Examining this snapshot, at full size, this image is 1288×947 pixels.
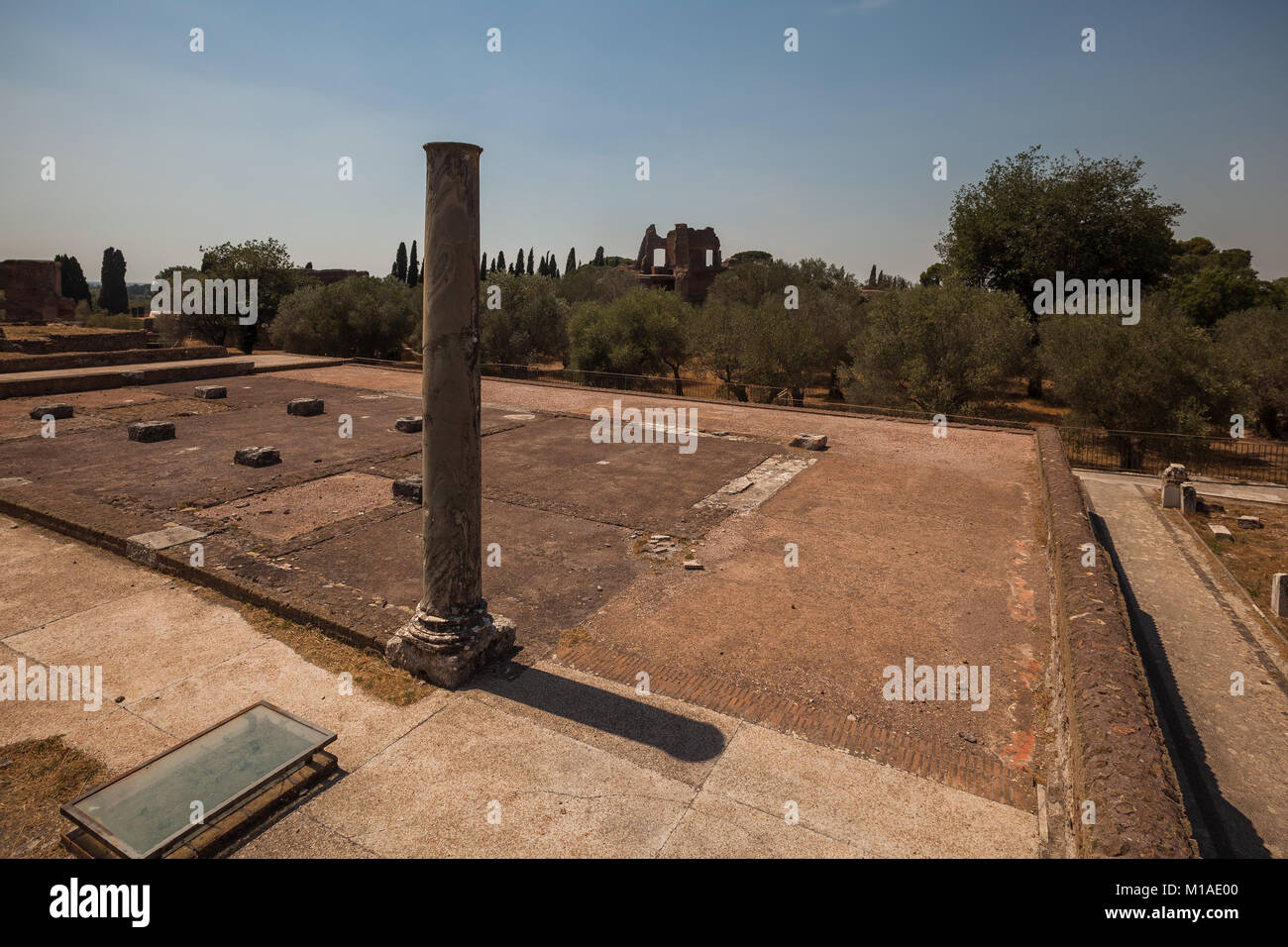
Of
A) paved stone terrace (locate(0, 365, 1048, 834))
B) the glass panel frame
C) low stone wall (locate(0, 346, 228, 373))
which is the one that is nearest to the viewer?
the glass panel frame

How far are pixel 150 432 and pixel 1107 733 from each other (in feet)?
52.5

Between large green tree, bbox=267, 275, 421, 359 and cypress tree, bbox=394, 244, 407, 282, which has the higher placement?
cypress tree, bbox=394, 244, 407, 282

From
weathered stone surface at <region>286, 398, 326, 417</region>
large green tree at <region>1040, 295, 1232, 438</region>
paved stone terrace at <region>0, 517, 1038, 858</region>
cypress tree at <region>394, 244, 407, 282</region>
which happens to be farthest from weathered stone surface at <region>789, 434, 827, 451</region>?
cypress tree at <region>394, 244, 407, 282</region>

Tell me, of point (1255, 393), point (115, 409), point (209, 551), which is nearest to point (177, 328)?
point (115, 409)

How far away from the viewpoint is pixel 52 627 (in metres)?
6.52

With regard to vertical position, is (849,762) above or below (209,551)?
below

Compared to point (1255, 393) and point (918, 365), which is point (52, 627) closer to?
point (918, 365)

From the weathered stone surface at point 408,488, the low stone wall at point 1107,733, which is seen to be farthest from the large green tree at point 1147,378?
the weathered stone surface at point 408,488

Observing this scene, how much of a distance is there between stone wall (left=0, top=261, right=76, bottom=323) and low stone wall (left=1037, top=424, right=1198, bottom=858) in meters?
47.9

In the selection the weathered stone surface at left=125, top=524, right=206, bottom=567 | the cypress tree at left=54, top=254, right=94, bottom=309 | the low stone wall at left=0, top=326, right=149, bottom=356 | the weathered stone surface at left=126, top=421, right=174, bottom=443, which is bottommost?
the weathered stone surface at left=125, top=524, right=206, bottom=567

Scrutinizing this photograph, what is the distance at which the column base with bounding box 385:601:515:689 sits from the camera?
580 centimetres

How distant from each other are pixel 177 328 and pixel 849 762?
42852 millimetres

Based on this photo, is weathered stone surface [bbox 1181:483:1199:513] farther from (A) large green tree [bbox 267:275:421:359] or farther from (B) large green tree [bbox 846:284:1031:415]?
(A) large green tree [bbox 267:275:421:359]

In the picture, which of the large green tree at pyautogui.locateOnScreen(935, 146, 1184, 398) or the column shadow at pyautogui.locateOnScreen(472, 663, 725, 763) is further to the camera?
the large green tree at pyautogui.locateOnScreen(935, 146, 1184, 398)
